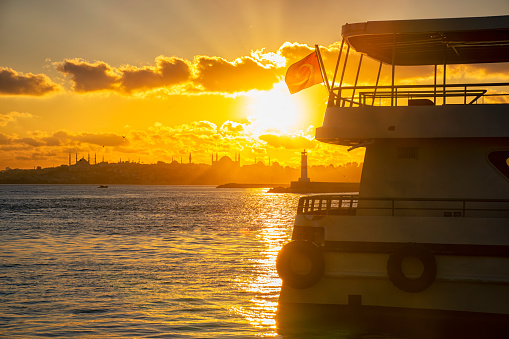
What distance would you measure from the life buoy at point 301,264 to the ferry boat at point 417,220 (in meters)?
0.02

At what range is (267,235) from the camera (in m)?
42.3

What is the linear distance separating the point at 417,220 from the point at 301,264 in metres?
2.61

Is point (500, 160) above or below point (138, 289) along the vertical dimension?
above

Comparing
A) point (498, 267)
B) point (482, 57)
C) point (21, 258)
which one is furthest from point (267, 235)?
point (498, 267)

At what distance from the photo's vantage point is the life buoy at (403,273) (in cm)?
1187

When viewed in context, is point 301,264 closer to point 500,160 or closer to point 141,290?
point 500,160

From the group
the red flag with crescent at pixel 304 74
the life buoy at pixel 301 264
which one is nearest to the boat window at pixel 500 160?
the life buoy at pixel 301 264

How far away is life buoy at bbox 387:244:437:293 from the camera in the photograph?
1187 cm

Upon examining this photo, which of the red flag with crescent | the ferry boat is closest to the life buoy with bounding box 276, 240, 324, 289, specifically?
the ferry boat

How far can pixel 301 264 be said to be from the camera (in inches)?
495

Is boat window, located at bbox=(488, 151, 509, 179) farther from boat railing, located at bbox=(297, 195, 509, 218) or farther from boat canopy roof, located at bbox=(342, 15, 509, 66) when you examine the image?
boat canopy roof, located at bbox=(342, 15, 509, 66)

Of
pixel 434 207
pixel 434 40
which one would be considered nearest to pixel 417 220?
pixel 434 207

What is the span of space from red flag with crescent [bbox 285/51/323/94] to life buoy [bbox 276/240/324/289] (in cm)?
430

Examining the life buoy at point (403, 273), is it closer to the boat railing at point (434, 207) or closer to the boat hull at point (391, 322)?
the boat hull at point (391, 322)
